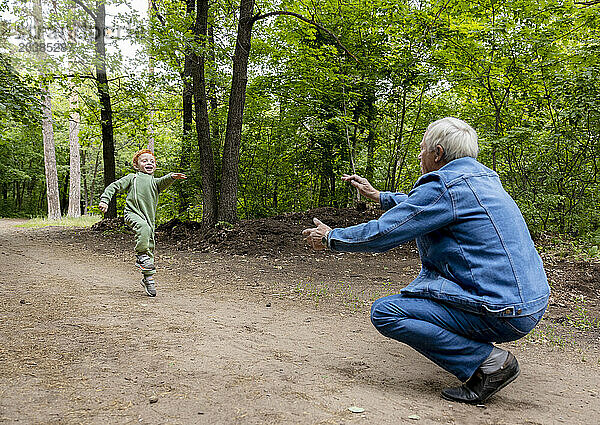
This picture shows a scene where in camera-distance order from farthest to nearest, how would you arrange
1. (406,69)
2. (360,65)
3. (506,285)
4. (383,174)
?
(383,174) → (360,65) → (406,69) → (506,285)

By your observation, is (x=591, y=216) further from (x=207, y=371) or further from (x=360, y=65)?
(x=207, y=371)

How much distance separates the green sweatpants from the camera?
6028 mm

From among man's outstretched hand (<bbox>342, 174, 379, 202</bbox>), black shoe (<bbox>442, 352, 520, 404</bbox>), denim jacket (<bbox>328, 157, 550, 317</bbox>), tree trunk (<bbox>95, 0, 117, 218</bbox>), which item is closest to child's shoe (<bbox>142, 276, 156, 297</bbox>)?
man's outstretched hand (<bbox>342, 174, 379, 202</bbox>)

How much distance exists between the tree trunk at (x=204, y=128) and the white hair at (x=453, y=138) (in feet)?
28.1

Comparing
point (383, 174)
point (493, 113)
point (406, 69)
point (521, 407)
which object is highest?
point (406, 69)

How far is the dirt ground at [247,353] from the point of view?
2754 millimetres

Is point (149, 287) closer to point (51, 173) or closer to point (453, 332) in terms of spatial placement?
point (453, 332)

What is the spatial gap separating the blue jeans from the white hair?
0.95m

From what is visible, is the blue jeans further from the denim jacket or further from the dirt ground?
the dirt ground

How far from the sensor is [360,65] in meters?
11.5

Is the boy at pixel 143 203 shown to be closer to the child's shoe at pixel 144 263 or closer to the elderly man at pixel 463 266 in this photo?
the child's shoe at pixel 144 263

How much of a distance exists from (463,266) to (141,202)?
451 cm

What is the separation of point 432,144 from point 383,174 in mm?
10509

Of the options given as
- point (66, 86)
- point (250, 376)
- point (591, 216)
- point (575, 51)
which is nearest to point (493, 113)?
point (575, 51)
